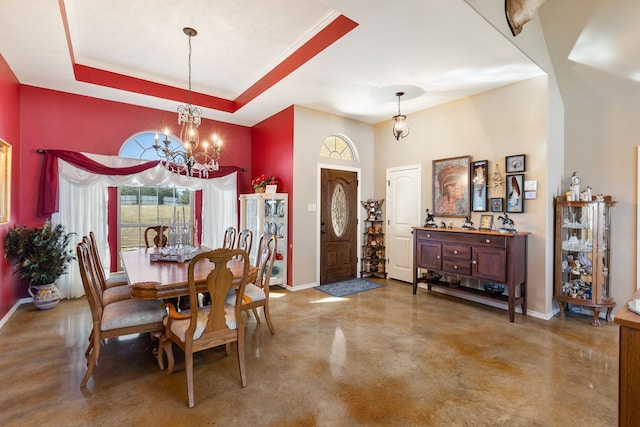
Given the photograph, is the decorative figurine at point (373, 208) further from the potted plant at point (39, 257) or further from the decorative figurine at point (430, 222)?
the potted plant at point (39, 257)

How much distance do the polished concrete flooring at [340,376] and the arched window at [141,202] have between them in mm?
1515

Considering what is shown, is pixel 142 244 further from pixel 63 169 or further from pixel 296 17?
pixel 296 17

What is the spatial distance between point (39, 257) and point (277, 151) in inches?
137

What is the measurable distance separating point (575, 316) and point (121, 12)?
6.04 meters

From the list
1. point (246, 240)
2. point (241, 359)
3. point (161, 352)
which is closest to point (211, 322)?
point (241, 359)

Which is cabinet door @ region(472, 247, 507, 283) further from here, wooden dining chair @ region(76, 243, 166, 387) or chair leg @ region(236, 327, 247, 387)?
wooden dining chair @ region(76, 243, 166, 387)

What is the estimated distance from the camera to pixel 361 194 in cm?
568

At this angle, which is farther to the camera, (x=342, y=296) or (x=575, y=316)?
(x=342, y=296)

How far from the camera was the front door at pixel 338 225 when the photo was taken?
5.14 meters

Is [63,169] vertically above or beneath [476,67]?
beneath

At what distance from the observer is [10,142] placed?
357cm

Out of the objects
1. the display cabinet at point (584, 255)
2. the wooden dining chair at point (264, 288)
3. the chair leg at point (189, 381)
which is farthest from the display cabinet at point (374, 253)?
the chair leg at point (189, 381)

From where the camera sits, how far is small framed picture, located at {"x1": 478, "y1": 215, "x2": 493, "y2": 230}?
4.04 m

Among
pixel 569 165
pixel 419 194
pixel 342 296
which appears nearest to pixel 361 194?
pixel 419 194
